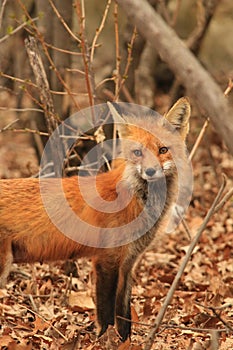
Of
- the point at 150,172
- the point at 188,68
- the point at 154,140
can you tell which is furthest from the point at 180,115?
the point at 188,68

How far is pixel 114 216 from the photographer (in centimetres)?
583

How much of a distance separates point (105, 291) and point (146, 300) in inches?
39.2

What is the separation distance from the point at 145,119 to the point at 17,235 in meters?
1.71

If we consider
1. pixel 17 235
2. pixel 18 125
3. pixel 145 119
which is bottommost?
pixel 17 235

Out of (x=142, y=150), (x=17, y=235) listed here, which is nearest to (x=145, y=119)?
(x=142, y=150)

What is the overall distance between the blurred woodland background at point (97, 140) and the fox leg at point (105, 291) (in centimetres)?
21

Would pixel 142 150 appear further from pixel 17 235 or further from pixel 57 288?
pixel 57 288

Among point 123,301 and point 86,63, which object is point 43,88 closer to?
point 86,63

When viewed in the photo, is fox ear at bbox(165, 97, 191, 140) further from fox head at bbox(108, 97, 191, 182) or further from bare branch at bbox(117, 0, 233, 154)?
bare branch at bbox(117, 0, 233, 154)

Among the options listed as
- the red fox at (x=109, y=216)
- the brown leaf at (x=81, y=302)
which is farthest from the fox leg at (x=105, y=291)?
the brown leaf at (x=81, y=302)

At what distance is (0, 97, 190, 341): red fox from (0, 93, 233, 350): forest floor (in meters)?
0.42

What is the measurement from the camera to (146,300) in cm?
681

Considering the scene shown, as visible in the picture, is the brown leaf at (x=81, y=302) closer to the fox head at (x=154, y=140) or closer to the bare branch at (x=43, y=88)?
the bare branch at (x=43, y=88)

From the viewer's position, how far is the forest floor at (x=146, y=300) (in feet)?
18.3
